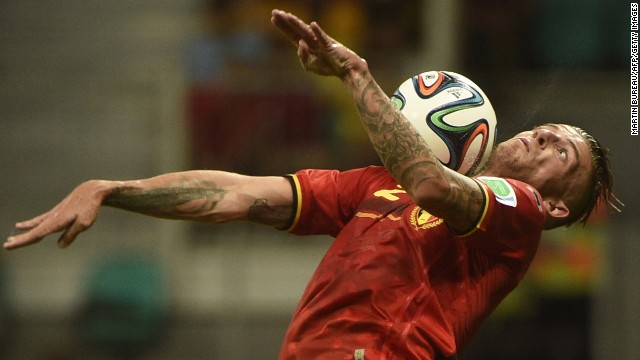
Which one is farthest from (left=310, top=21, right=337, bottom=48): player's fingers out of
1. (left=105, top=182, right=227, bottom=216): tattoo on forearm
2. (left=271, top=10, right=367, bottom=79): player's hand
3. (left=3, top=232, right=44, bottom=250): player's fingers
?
(left=3, top=232, right=44, bottom=250): player's fingers

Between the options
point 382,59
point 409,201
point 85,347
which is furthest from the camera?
point 382,59

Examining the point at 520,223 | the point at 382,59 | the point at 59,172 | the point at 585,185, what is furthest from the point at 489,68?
the point at 520,223

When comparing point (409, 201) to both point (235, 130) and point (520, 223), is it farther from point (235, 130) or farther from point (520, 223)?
point (235, 130)

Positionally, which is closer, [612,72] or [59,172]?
[59,172]

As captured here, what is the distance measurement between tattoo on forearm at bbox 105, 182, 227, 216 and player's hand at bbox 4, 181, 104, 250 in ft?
0.68

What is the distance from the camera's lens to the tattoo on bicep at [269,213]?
4.46 meters

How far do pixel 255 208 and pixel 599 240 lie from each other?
191 inches

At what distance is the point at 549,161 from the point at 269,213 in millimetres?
1188

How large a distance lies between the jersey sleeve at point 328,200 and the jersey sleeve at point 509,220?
57cm

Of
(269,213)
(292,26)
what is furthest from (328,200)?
(292,26)

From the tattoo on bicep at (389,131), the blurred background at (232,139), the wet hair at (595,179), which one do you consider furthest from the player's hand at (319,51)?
the blurred background at (232,139)

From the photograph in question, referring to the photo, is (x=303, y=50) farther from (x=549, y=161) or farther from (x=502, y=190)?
(x=549, y=161)

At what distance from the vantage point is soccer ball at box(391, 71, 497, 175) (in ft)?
13.8

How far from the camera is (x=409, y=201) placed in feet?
14.1
